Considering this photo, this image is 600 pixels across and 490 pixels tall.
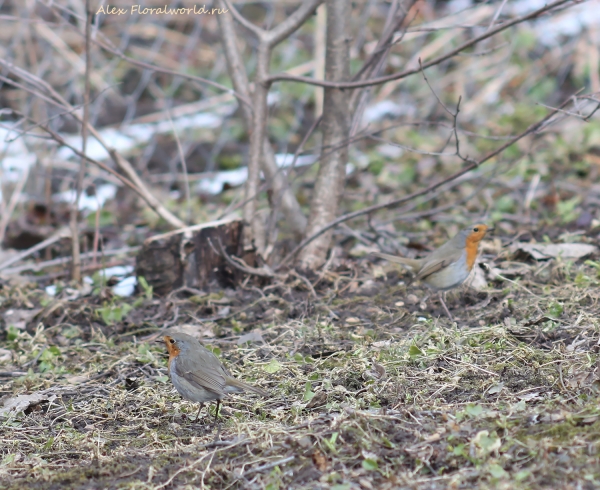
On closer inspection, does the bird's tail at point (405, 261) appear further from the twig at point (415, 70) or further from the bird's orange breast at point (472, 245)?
the twig at point (415, 70)

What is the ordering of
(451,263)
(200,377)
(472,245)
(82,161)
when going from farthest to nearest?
(82,161)
(472,245)
(451,263)
(200,377)

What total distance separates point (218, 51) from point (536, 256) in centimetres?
681

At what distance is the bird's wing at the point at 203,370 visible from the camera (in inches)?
134

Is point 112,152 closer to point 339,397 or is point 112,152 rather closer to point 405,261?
point 405,261

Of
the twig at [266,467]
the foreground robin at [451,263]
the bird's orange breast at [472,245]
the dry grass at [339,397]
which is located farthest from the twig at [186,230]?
the twig at [266,467]

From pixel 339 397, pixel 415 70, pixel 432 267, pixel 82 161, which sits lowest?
pixel 339 397

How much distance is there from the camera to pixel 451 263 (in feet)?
15.3

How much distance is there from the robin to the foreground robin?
Answer: 1.53 metres

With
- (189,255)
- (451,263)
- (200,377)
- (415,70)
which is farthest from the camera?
(189,255)

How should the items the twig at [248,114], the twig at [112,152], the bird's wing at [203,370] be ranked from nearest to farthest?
the bird's wing at [203,370] → the twig at [112,152] → the twig at [248,114]

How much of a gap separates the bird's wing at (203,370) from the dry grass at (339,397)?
0.60 ft

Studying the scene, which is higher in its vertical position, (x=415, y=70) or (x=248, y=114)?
(x=415, y=70)

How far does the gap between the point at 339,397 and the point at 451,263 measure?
5.07 feet

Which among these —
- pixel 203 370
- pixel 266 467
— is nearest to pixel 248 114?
pixel 203 370
